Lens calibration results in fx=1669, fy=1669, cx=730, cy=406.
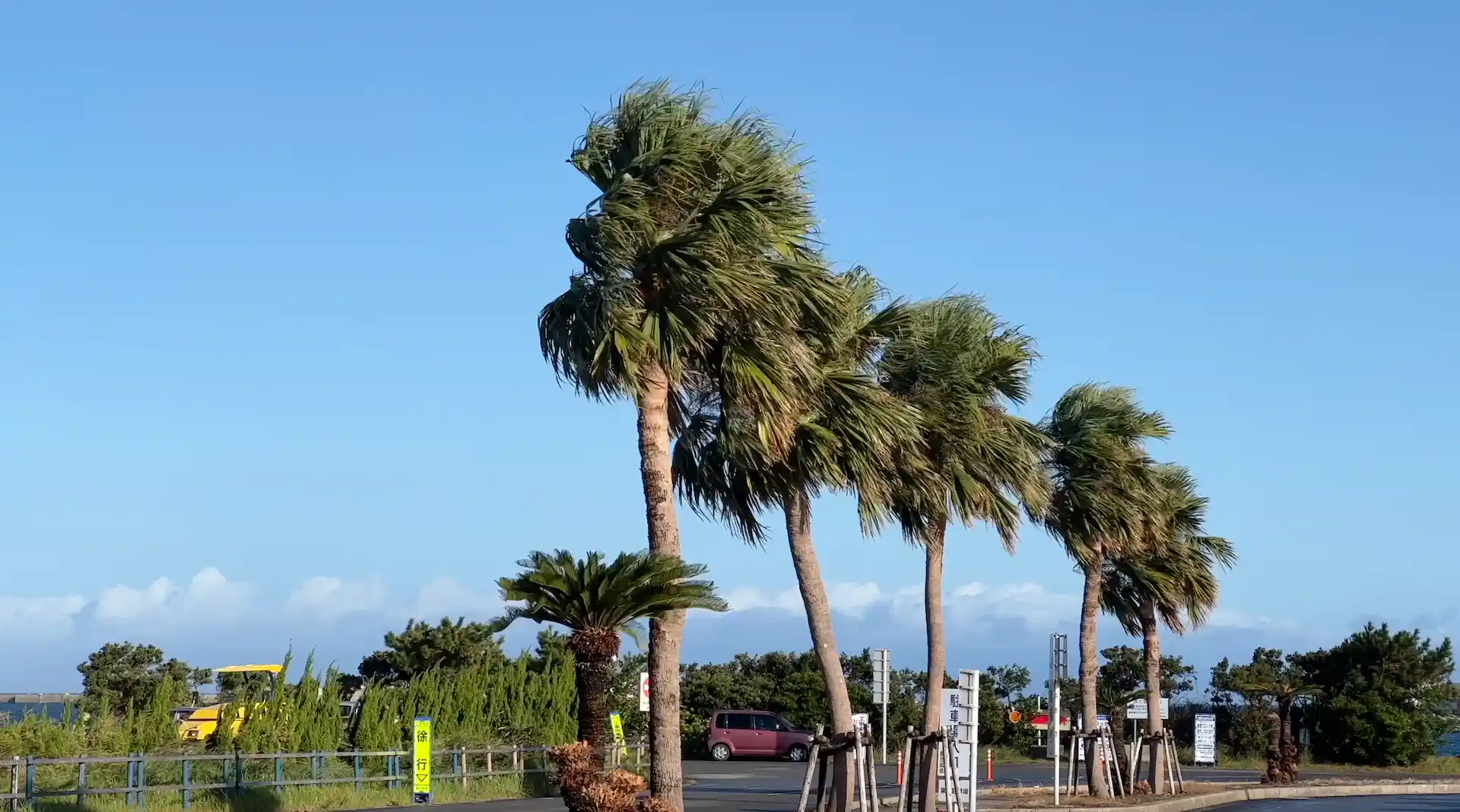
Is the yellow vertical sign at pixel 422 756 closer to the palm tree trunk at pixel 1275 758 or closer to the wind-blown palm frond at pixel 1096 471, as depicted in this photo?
the wind-blown palm frond at pixel 1096 471

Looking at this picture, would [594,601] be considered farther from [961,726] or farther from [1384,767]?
[1384,767]

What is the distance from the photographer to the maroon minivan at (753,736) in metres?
54.3

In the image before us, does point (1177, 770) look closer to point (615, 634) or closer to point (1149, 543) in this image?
point (1149, 543)

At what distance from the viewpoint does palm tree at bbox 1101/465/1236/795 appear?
3581 centimetres

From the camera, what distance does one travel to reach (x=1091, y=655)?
109 ft

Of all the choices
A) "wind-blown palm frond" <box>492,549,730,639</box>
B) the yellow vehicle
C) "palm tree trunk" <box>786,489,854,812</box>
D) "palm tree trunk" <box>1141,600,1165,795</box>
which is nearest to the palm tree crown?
"wind-blown palm frond" <box>492,549,730,639</box>

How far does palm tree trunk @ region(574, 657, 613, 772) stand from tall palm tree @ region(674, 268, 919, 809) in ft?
14.9

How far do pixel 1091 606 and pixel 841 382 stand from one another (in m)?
13.0

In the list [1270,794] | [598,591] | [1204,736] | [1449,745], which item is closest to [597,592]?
[598,591]

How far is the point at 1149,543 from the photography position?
35344mm

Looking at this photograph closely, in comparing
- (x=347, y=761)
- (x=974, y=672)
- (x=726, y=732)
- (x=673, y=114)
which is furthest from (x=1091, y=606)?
(x=726, y=732)

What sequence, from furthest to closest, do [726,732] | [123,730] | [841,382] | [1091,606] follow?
[726,732], [1091,606], [123,730], [841,382]

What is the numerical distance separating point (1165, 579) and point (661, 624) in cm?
2043

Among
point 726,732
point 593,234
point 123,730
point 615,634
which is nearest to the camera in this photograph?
point 615,634
